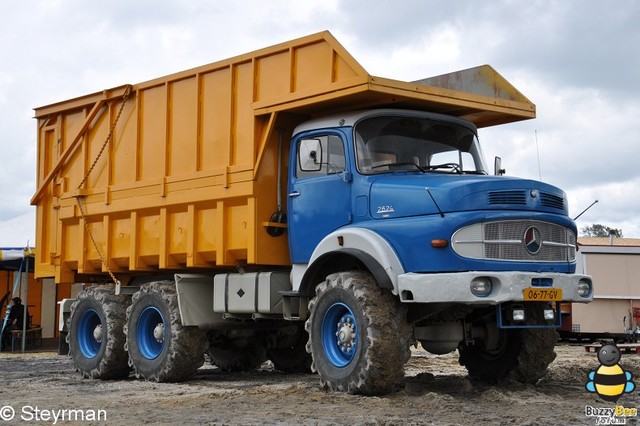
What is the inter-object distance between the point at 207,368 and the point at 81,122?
4.57 meters

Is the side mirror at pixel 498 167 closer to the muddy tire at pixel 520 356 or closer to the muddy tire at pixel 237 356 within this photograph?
the muddy tire at pixel 520 356

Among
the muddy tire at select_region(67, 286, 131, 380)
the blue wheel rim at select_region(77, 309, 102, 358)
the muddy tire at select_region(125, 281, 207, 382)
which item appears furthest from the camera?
the blue wheel rim at select_region(77, 309, 102, 358)

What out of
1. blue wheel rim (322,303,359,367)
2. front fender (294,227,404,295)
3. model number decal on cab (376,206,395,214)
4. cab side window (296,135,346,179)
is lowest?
blue wheel rim (322,303,359,367)

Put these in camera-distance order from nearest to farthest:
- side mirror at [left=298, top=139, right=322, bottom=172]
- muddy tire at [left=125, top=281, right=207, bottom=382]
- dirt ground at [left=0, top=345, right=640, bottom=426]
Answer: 1. dirt ground at [left=0, top=345, right=640, bottom=426]
2. side mirror at [left=298, top=139, right=322, bottom=172]
3. muddy tire at [left=125, top=281, right=207, bottom=382]

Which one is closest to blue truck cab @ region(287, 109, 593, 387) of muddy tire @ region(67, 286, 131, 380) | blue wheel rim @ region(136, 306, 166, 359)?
blue wheel rim @ region(136, 306, 166, 359)

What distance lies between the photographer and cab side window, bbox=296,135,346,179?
11.0 meters

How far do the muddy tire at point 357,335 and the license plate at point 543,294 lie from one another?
1292 mm

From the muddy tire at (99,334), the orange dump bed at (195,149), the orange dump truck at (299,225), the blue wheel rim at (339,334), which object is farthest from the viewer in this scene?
the muddy tire at (99,334)

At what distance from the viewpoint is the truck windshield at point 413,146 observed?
35.3 ft

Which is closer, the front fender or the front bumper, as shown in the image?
the front bumper

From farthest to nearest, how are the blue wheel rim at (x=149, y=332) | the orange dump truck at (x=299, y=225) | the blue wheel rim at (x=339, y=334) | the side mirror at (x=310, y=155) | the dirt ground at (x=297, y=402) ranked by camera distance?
the blue wheel rim at (x=149, y=332), the side mirror at (x=310, y=155), the blue wheel rim at (x=339, y=334), the orange dump truck at (x=299, y=225), the dirt ground at (x=297, y=402)

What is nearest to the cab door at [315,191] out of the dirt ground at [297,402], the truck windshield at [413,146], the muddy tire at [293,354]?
the truck windshield at [413,146]

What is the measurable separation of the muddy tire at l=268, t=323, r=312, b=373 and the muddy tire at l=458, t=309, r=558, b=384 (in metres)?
3.58

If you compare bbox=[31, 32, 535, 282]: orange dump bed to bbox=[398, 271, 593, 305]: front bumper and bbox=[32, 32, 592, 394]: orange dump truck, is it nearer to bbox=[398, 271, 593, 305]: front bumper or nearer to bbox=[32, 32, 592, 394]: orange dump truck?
bbox=[32, 32, 592, 394]: orange dump truck
